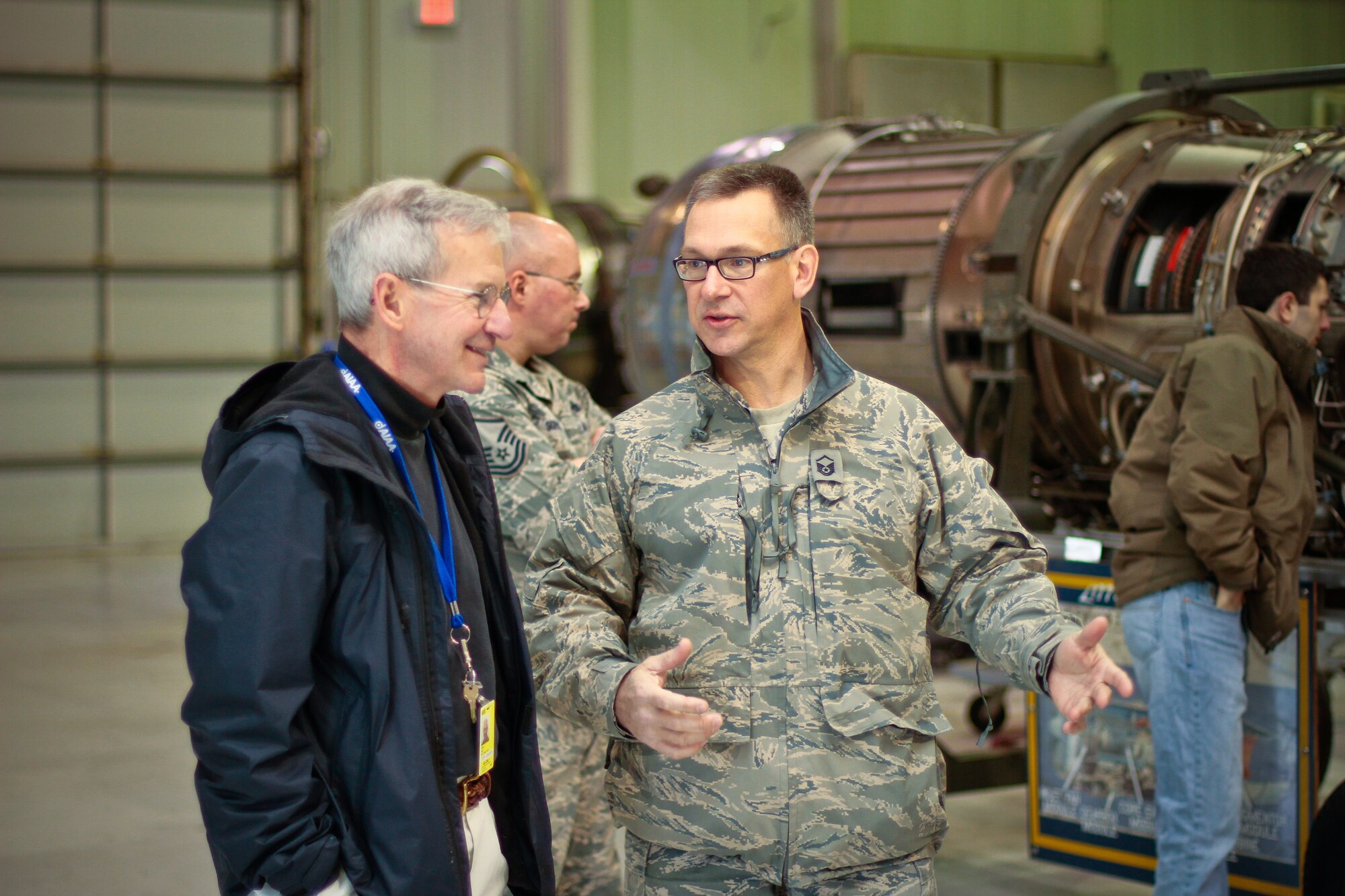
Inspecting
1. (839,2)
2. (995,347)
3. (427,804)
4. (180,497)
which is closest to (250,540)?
(427,804)

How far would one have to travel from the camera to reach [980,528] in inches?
75.4

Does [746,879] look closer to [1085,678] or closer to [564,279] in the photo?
[1085,678]

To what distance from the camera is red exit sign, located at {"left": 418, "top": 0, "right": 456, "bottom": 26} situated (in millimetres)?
10820

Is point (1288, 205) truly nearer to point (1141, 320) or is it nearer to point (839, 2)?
point (1141, 320)

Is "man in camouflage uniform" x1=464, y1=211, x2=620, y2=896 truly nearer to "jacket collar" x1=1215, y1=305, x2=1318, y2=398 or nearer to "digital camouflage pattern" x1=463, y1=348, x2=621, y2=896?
"digital camouflage pattern" x1=463, y1=348, x2=621, y2=896

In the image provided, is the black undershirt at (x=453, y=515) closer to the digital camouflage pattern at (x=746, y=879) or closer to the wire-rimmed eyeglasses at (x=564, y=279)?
the digital camouflage pattern at (x=746, y=879)

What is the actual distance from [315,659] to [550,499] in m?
1.20

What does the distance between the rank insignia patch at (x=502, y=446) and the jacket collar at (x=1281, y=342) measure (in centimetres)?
166

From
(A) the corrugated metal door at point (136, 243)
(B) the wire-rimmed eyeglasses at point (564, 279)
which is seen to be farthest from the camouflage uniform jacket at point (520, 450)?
(A) the corrugated metal door at point (136, 243)

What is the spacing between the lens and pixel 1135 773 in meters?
3.65

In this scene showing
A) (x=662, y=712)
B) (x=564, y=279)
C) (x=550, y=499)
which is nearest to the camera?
(x=662, y=712)

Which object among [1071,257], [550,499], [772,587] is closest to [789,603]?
[772,587]

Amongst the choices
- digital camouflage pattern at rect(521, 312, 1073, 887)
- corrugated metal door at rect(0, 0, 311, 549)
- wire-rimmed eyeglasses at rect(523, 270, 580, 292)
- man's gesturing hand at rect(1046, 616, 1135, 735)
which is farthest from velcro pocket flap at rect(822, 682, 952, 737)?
corrugated metal door at rect(0, 0, 311, 549)

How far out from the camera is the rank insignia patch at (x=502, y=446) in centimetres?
293
